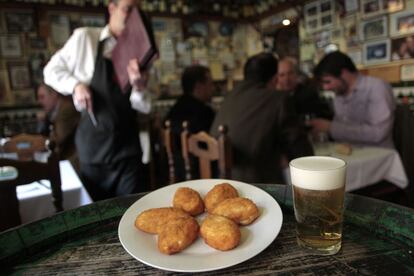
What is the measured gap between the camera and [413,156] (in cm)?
198

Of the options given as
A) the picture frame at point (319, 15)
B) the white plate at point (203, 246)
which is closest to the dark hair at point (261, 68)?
the white plate at point (203, 246)

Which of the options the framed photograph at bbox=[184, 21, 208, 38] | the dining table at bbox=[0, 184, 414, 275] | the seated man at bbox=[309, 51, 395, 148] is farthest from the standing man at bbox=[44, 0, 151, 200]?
the framed photograph at bbox=[184, 21, 208, 38]

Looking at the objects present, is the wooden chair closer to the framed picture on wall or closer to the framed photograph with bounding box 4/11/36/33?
the framed photograph with bounding box 4/11/36/33

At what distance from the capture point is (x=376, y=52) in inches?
128

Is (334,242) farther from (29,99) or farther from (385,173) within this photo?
(29,99)

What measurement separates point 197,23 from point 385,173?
3.57 meters

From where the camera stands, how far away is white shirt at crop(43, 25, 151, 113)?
1.48 meters

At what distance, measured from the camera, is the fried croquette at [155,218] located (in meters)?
0.57

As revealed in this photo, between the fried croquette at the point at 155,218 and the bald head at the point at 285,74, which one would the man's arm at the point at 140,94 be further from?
the bald head at the point at 285,74

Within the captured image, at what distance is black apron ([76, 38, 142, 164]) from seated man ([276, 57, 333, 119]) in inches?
60.4

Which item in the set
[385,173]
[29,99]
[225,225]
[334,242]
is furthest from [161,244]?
[29,99]

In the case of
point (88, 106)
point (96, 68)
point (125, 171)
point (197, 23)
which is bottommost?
point (125, 171)

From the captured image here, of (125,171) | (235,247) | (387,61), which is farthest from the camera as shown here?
(387,61)

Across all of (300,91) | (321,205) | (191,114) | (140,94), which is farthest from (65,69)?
(300,91)
